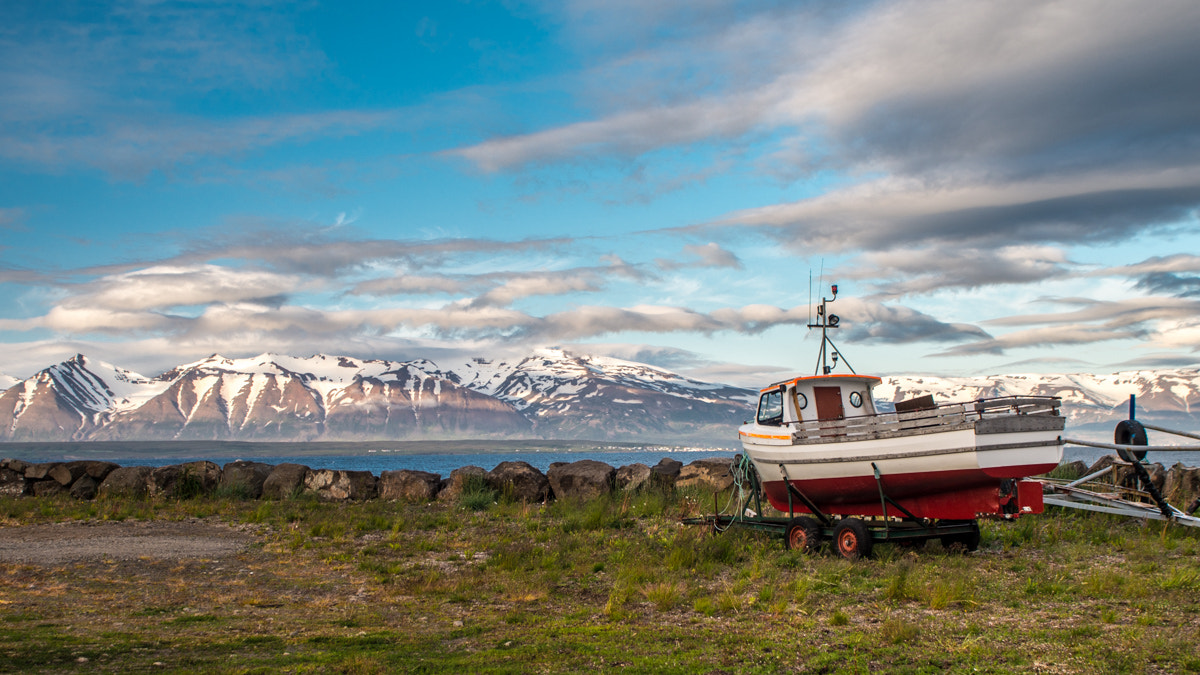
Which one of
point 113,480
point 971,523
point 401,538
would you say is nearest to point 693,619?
point 971,523

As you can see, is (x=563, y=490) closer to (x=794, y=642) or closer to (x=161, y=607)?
(x=161, y=607)

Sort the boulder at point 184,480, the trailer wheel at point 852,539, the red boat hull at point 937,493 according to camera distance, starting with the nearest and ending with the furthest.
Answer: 1. the trailer wheel at point 852,539
2. the red boat hull at point 937,493
3. the boulder at point 184,480

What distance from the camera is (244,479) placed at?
26812 mm

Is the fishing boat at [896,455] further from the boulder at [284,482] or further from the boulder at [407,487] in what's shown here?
the boulder at [284,482]

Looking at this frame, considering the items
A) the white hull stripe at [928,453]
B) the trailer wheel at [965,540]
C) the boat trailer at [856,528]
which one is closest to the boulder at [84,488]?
the boat trailer at [856,528]

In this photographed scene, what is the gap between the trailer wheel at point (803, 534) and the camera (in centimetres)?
1522

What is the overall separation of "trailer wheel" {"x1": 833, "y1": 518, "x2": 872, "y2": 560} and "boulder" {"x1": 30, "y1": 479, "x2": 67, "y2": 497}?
77.8 feet

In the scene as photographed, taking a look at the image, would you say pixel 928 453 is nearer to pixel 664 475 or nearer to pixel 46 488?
pixel 664 475

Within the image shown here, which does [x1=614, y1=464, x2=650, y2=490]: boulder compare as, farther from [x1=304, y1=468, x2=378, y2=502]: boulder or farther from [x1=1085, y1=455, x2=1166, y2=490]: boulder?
[x1=1085, y1=455, x2=1166, y2=490]: boulder

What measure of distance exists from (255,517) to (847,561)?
14.7 m

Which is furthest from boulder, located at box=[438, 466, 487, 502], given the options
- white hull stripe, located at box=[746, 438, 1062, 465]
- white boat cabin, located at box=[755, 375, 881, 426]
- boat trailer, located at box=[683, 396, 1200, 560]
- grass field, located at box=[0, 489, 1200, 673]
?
white hull stripe, located at box=[746, 438, 1062, 465]

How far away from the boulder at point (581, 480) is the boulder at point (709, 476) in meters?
2.19

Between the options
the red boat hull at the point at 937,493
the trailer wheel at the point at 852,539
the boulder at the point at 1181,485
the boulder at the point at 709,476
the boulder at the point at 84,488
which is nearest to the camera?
the trailer wheel at the point at 852,539

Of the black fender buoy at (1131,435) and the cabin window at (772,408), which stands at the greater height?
the cabin window at (772,408)
